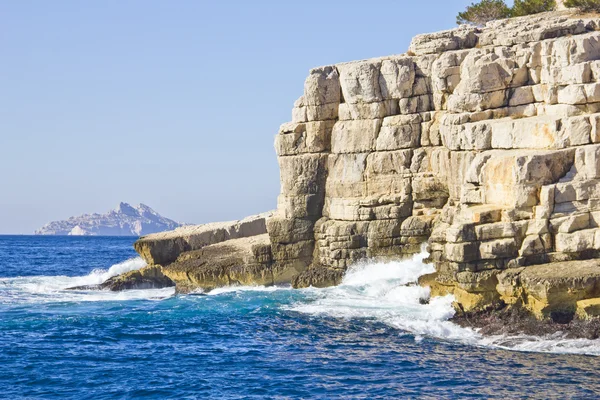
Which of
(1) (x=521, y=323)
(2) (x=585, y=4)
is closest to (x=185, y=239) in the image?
(1) (x=521, y=323)

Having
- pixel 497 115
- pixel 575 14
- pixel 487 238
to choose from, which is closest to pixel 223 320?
pixel 487 238

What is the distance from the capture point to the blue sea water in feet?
95.1

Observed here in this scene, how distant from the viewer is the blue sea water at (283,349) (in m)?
29.0

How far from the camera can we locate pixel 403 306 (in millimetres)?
41562

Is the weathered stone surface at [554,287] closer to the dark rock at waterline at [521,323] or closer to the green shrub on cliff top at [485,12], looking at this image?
the dark rock at waterline at [521,323]

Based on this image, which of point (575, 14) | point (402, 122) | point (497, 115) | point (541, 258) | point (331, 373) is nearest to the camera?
point (331, 373)

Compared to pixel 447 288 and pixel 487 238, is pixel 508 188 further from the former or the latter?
pixel 447 288

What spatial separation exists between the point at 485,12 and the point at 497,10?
2.85 ft

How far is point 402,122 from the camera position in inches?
1860

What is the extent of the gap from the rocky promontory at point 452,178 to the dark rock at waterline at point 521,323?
199 millimetres

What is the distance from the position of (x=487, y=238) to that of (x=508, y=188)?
7.79 feet

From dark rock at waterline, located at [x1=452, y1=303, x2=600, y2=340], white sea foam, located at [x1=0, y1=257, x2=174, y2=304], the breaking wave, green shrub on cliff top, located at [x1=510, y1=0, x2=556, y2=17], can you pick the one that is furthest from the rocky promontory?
green shrub on cliff top, located at [x1=510, y1=0, x2=556, y2=17]

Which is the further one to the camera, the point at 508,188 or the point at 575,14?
the point at 575,14

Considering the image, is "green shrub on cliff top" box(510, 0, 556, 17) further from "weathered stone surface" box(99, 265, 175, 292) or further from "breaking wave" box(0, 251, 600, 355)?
"weathered stone surface" box(99, 265, 175, 292)
